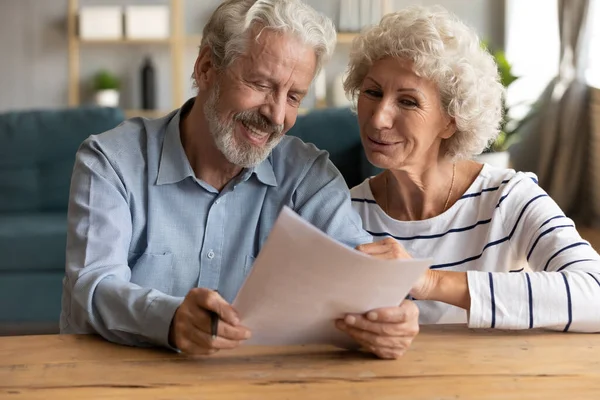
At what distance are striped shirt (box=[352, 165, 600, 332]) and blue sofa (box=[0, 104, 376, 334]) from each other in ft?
5.70

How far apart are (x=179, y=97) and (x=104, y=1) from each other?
0.95 metres

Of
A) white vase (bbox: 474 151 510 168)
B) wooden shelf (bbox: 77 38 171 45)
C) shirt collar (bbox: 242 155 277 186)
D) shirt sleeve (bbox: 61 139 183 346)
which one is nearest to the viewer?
shirt sleeve (bbox: 61 139 183 346)

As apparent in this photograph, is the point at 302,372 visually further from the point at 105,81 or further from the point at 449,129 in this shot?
the point at 105,81

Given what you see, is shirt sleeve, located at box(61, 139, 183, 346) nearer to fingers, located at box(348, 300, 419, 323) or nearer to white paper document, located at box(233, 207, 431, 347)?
white paper document, located at box(233, 207, 431, 347)

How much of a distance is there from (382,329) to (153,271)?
561 millimetres

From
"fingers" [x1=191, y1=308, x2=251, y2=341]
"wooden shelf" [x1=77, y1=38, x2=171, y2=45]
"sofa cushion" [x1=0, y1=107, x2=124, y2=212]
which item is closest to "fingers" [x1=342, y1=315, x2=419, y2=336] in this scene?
"fingers" [x1=191, y1=308, x2=251, y2=341]

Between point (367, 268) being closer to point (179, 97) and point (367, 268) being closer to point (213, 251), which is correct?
point (213, 251)


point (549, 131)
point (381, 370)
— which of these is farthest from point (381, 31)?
point (549, 131)

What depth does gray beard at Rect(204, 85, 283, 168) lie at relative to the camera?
1693mm

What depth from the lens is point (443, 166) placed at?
78.8 inches

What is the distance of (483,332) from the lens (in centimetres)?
150

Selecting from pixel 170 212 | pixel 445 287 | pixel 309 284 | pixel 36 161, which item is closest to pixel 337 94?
pixel 36 161

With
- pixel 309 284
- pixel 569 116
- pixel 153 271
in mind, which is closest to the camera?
pixel 309 284

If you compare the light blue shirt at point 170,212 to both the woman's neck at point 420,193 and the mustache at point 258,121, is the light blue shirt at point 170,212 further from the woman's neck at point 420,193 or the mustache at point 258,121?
the woman's neck at point 420,193
